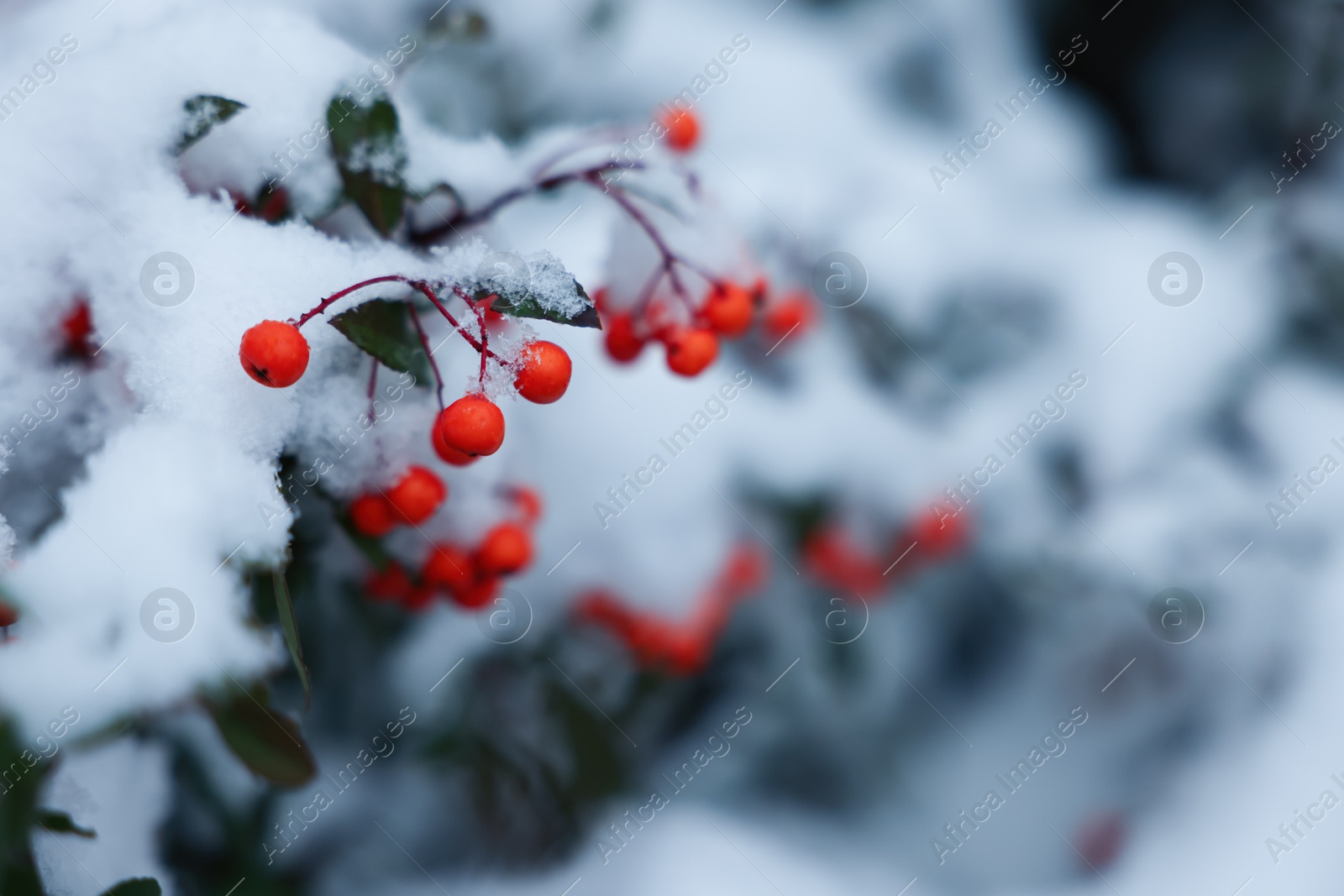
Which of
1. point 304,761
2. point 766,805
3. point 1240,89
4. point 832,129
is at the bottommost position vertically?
point 766,805

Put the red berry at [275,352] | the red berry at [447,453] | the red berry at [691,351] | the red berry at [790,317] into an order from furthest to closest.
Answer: the red berry at [790,317] → the red berry at [691,351] → the red berry at [447,453] → the red berry at [275,352]

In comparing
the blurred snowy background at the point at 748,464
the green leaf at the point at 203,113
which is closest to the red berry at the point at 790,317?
the blurred snowy background at the point at 748,464

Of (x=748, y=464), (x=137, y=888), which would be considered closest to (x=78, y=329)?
(x=137, y=888)

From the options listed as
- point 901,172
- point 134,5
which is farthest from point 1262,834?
point 134,5

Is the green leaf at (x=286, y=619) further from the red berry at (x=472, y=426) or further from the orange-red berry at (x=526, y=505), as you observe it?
the orange-red berry at (x=526, y=505)

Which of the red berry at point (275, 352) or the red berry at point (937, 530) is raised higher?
the red berry at point (275, 352)

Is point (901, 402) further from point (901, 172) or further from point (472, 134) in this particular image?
point (472, 134)
